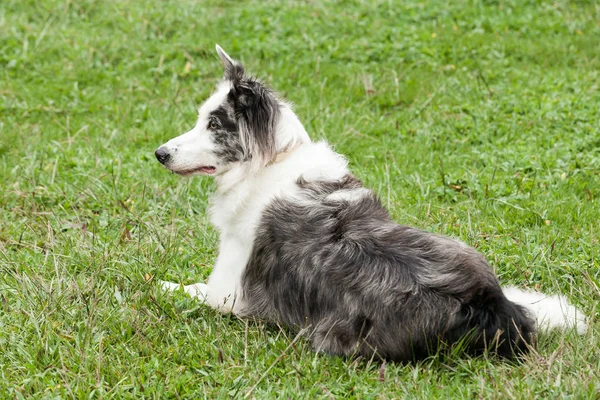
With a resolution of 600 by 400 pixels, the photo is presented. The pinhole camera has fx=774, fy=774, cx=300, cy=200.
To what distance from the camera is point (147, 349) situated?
406 cm

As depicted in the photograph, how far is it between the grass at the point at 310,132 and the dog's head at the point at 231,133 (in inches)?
28.9

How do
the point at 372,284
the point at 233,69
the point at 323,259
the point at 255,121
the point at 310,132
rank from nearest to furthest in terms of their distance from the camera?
the point at 372,284 < the point at 323,259 < the point at 255,121 < the point at 233,69 < the point at 310,132

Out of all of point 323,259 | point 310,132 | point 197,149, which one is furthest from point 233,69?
point 310,132

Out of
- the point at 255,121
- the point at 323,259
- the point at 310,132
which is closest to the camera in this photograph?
the point at 323,259

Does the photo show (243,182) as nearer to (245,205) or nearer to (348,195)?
(245,205)

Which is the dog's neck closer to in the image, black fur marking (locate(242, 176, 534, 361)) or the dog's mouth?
the dog's mouth

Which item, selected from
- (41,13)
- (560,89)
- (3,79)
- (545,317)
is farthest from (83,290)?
(41,13)

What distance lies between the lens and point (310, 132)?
6957mm

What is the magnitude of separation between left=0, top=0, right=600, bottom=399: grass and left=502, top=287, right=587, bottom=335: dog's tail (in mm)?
93

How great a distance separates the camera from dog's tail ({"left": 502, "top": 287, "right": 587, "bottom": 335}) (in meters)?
4.12

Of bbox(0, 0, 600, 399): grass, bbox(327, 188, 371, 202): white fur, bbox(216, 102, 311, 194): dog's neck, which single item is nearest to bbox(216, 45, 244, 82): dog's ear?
bbox(216, 102, 311, 194): dog's neck

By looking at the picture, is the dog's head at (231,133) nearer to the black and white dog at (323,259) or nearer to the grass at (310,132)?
the black and white dog at (323,259)

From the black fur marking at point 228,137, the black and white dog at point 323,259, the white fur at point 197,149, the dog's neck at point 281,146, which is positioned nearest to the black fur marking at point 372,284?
the black and white dog at point 323,259

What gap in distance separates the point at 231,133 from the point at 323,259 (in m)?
1.01
